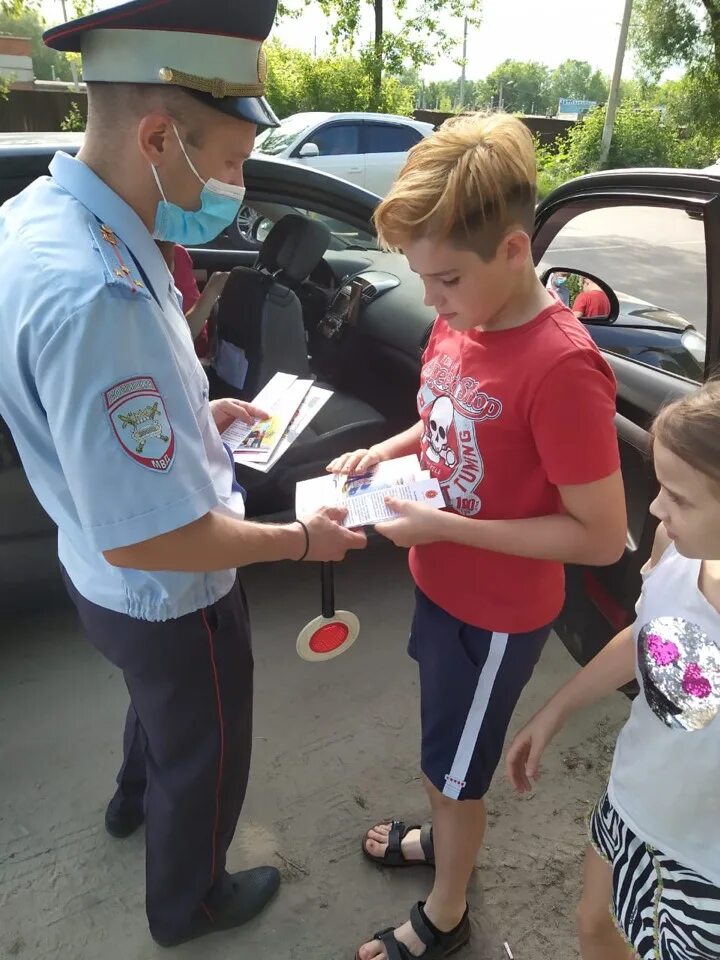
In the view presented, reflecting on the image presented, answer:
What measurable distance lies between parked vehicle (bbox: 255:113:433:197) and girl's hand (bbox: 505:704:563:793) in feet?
32.2

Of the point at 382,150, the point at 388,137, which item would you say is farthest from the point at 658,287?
the point at 388,137

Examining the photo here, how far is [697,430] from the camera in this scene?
3.20ft

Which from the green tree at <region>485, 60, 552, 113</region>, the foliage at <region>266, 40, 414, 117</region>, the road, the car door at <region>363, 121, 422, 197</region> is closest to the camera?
the road

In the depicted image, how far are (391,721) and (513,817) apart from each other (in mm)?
486

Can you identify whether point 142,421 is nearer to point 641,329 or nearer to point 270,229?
point 641,329

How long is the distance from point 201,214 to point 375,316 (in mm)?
2097

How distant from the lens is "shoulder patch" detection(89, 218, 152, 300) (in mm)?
990

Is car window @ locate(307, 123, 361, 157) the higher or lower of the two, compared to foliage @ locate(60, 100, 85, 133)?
lower

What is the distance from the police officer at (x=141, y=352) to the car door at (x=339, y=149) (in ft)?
31.9

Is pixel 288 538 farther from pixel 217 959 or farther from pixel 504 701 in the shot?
pixel 217 959

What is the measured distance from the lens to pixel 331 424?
9.71ft

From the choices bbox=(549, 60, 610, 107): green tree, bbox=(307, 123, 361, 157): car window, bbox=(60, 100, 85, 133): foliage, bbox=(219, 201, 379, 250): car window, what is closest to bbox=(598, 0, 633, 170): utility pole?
bbox=(307, 123, 361, 157): car window

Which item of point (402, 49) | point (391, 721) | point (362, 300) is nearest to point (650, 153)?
point (402, 49)

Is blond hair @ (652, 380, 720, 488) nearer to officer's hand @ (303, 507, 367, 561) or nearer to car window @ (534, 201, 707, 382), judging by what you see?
officer's hand @ (303, 507, 367, 561)
